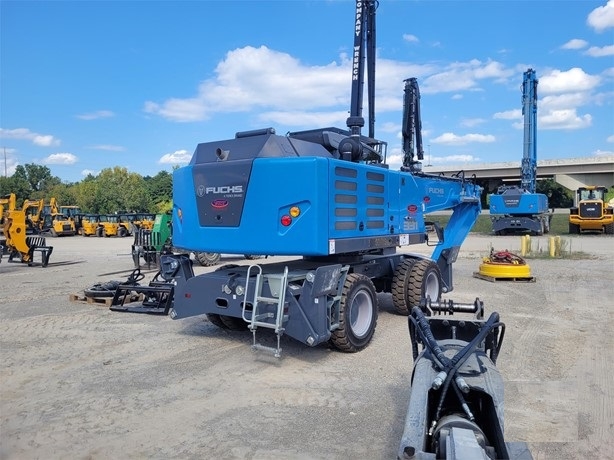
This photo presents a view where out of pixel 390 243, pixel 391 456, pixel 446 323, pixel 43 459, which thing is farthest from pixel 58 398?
pixel 390 243

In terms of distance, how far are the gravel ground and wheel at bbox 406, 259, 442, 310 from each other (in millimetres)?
408

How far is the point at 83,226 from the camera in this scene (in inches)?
1459

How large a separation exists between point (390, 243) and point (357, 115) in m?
2.03

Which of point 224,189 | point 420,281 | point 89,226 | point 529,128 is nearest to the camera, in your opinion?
point 224,189

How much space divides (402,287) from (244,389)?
363 cm

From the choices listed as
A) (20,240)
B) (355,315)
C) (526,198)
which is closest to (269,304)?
(355,315)

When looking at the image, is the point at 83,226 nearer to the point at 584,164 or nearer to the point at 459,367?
the point at 459,367

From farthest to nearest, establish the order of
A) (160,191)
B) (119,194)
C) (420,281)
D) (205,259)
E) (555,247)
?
(160,191) → (119,194) → (555,247) → (205,259) → (420,281)

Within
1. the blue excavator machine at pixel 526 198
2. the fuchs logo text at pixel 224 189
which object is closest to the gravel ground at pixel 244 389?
the fuchs logo text at pixel 224 189

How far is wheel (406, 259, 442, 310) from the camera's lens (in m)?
8.00

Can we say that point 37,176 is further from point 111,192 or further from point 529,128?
point 529,128

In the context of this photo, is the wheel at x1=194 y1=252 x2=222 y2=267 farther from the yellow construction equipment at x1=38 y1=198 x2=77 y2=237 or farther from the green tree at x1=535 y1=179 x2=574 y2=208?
the green tree at x1=535 y1=179 x2=574 y2=208

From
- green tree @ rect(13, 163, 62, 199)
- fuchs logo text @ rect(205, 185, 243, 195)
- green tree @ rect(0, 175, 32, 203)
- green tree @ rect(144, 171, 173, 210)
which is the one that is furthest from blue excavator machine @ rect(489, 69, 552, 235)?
green tree @ rect(13, 163, 62, 199)

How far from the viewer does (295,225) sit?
5777mm
